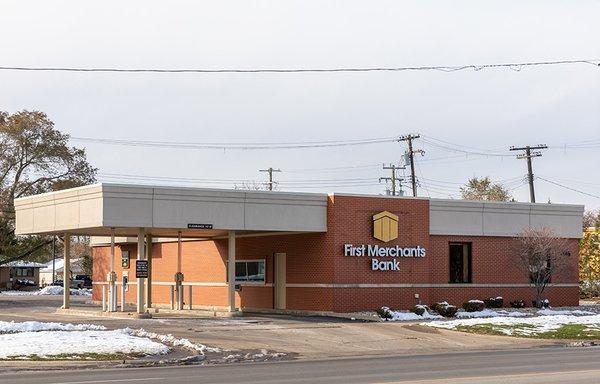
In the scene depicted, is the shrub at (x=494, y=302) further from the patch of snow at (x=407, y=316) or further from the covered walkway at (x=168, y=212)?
Answer: the covered walkway at (x=168, y=212)

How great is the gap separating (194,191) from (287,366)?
624 inches

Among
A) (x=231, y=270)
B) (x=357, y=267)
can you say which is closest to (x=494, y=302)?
(x=357, y=267)

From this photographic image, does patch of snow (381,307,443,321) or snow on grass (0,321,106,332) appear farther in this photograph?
patch of snow (381,307,443,321)

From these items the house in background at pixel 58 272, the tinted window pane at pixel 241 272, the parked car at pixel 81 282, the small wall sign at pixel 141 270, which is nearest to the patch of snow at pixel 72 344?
the small wall sign at pixel 141 270

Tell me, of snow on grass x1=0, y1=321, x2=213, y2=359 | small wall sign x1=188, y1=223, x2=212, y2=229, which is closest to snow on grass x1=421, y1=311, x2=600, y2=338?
small wall sign x1=188, y1=223, x2=212, y2=229

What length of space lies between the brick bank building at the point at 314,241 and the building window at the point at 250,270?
0.05 metres

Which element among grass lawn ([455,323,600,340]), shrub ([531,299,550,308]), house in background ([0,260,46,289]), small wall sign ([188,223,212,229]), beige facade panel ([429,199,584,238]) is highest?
beige facade panel ([429,199,584,238])

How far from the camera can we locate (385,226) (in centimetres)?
4162

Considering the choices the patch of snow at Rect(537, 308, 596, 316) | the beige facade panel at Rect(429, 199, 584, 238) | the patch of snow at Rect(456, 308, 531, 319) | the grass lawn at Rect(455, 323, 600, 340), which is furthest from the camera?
the beige facade panel at Rect(429, 199, 584, 238)

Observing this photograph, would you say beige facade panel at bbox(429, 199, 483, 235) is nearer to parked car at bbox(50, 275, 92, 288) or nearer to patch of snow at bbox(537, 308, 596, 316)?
patch of snow at bbox(537, 308, 596, 316)

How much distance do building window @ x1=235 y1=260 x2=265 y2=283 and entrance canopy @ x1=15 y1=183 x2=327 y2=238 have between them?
15.0 feet

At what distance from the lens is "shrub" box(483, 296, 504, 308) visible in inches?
1747

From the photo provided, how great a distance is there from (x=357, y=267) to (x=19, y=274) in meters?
93.8

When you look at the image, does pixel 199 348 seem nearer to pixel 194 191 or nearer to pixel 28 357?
pixel 28 357
